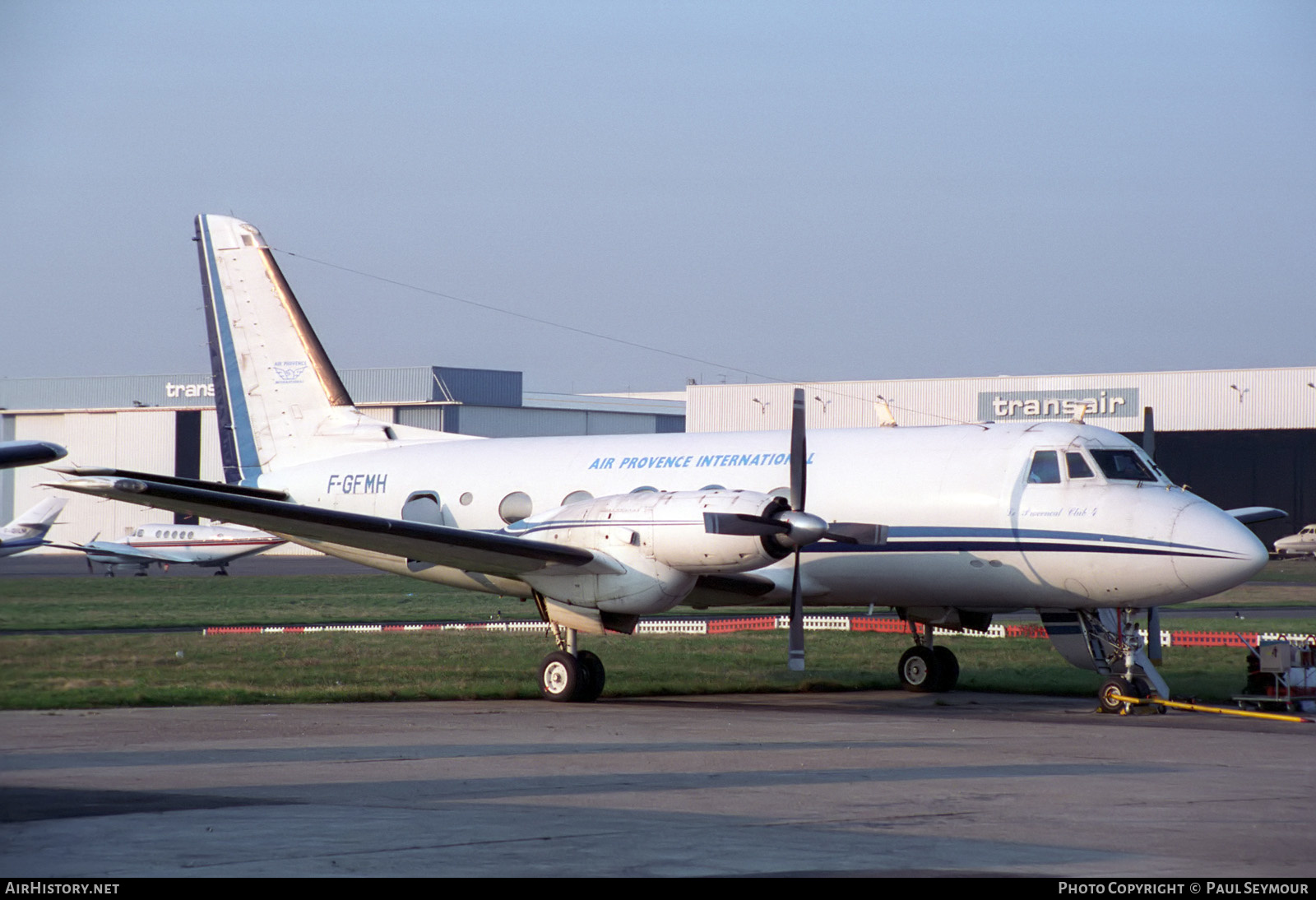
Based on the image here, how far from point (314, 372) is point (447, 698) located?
7223mm

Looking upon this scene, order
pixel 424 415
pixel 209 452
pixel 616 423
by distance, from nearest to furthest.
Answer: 1. pixel 424 415
2. pixel 209 452
3. pixel 616 423

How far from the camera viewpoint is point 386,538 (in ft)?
55.9

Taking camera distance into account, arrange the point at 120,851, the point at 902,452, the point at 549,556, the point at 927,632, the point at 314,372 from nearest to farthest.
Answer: the point at 120,851
the point at 549,556
the point at 902,452
the point at 927,632
the point at 314,372

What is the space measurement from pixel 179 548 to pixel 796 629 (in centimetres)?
4515

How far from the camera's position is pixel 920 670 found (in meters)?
19.8

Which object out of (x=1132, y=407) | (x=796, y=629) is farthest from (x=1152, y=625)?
(x=1132, y=407)

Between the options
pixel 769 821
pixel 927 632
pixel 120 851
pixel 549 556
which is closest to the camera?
pixel 120 851

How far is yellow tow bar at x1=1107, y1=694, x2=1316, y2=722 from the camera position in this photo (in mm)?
15664

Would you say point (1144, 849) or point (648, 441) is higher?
point (648, 441)

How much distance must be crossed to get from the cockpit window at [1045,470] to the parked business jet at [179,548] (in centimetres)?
4300

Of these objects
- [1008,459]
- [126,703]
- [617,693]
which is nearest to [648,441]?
[617,693]

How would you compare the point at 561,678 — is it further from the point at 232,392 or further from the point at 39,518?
the point at 39,518

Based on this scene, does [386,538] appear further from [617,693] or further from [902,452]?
[902,452]

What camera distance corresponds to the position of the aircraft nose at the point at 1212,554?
52.5ft
